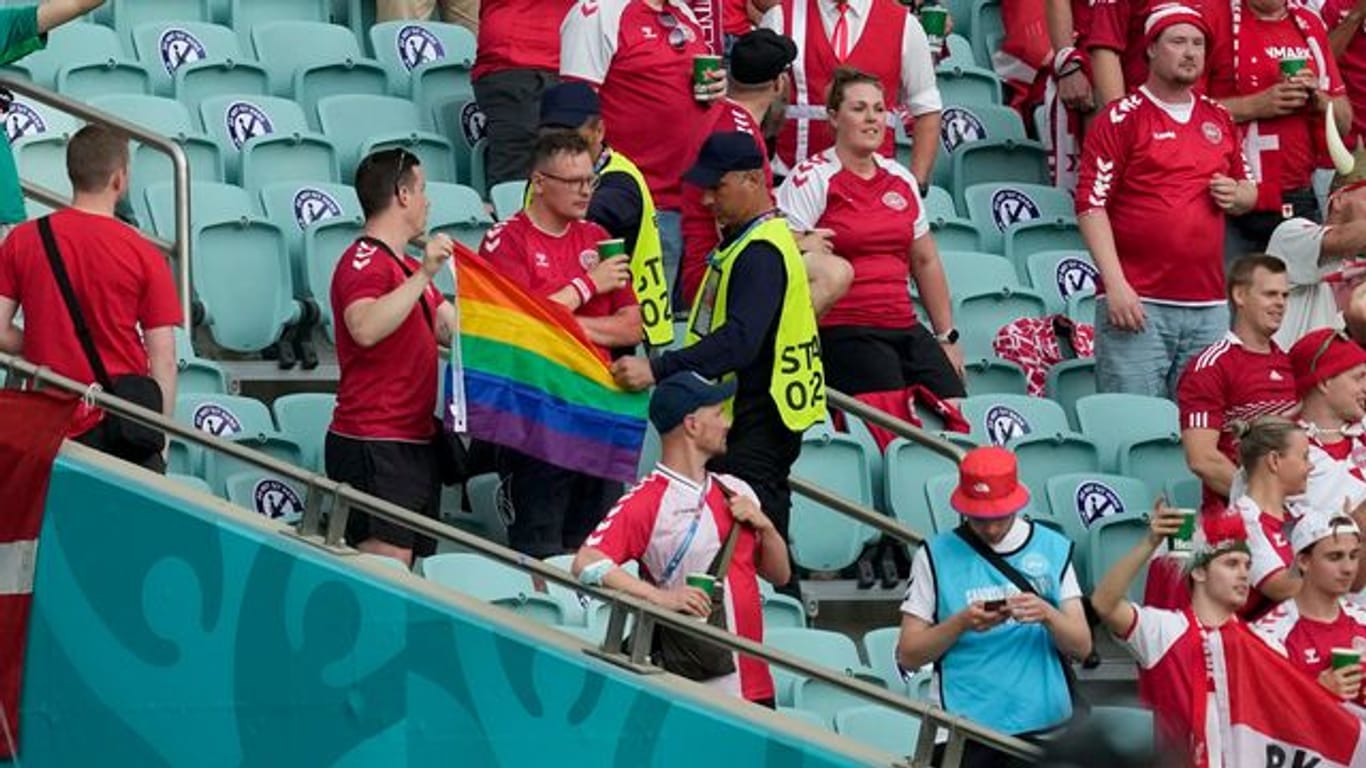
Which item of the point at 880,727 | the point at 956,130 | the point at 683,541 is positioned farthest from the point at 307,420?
the point at 956,130

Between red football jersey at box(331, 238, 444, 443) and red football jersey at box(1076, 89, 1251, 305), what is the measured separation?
3.32 m

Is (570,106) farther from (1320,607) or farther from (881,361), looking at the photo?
(1320,607)

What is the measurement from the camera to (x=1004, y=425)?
41.4ft

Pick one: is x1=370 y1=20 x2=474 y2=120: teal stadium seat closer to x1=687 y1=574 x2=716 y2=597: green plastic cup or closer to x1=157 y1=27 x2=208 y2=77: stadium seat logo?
x1=157 y1=27 x2=208 y2=77: stadium seat logo

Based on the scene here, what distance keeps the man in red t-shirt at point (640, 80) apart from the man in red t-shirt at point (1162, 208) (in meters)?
1.58

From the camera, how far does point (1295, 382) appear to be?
12.3 meters

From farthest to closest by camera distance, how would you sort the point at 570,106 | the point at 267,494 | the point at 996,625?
the point at 570,106 → the point at 267,494 → the point at 996,625

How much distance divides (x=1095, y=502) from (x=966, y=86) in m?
3.38

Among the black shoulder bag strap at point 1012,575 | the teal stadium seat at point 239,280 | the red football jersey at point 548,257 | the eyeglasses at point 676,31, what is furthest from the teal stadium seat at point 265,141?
the black shoulder bag strap at point 1012,575

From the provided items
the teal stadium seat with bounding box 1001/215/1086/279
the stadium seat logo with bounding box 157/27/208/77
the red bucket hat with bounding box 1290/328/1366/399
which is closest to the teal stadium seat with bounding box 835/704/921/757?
the red bucket hat with bounding box 1290/328/1366/399

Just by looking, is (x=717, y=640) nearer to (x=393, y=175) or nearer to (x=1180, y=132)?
(x=393, y=175)

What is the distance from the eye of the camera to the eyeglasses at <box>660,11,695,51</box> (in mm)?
13062

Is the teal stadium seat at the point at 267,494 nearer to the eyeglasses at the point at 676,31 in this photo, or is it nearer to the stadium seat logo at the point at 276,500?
the stadium seat logo at the point at 276,500

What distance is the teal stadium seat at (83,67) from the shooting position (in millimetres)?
13219
